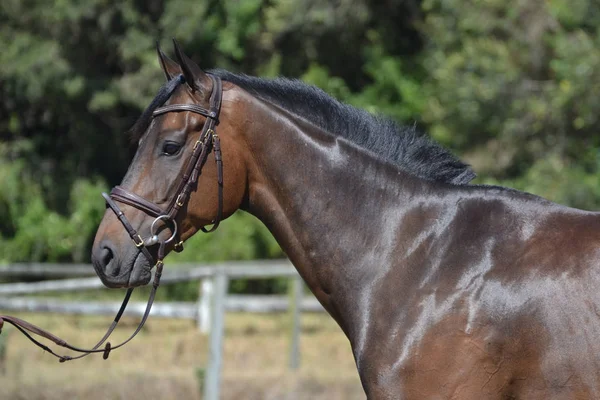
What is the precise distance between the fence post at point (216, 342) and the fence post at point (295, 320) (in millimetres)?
1308

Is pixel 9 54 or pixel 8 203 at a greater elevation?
pixel 9 54

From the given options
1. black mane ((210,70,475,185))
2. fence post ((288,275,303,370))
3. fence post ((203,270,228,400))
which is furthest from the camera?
fence post ((288,275,303,370))

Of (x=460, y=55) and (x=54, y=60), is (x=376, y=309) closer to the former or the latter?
(x=460, y=55)

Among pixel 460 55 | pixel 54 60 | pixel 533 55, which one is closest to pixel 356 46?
pixel 460 55

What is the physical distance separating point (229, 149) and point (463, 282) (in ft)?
3.74

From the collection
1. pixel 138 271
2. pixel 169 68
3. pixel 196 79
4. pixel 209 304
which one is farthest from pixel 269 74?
pixel 138 271

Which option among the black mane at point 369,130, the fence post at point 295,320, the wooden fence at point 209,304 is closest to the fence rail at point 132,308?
the wooden fence at point 209,304

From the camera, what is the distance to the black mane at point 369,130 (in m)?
3.65

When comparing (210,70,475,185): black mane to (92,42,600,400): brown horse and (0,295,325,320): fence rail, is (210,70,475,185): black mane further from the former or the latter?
(0,295,325,320): fence rail

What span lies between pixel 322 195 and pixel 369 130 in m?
0.38

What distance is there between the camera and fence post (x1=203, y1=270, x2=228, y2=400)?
7.25 meters

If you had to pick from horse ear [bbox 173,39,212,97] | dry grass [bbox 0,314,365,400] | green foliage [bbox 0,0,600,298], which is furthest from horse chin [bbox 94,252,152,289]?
green foliage [bbox 0,0,600,298]

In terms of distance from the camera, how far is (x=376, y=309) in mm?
3328

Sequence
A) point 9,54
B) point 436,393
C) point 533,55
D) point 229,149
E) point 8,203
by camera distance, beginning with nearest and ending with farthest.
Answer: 1. point 436,393
2. point 229,149
3. point 533,55
4. point 9,54
5. point 8,203
